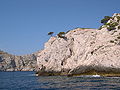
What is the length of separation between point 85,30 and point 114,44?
762 inches

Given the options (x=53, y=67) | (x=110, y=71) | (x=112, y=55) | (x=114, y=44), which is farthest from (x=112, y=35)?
(x=53, y=67)

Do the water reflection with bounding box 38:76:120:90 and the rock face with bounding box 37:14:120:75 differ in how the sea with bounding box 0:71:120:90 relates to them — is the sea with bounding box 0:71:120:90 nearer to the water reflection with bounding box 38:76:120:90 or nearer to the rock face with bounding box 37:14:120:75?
the water reflection with bounding box 38:76:120:90

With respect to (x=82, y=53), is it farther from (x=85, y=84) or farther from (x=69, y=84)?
(x=85, y=84)

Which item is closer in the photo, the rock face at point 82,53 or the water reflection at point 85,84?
the water reflection at point 85,84

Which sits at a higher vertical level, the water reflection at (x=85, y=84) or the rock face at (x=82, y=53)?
Result: the rock face at (x=82, y=53)

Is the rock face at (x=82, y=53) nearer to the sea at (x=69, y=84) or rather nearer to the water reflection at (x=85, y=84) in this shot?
the sea at (x=69, y=84)

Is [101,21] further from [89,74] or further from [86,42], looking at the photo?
[89,74]

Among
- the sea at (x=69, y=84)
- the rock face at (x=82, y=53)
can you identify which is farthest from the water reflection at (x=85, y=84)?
the rock face at (x=82, y=53)

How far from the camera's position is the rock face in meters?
62.7

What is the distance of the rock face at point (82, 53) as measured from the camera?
6269 cm

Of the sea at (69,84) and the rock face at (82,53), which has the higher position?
the rock face at (82,53)

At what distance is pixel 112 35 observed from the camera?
240 ft

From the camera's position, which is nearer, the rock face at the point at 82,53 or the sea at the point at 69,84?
the sea at the point at 69,84

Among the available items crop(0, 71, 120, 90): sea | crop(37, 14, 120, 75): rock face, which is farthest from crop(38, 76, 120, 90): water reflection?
crop(37, 14, 120, 75): rock face
